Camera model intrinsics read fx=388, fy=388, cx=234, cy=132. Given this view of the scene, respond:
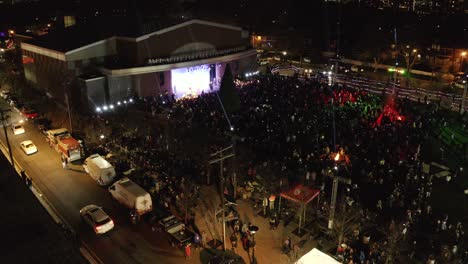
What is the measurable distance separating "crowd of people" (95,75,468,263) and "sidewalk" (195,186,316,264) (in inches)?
28.3

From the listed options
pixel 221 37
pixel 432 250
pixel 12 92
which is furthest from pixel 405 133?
pixel 12 92

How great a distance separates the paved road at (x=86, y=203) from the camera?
15.1 m

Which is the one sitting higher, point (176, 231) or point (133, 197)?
point (133, 197)

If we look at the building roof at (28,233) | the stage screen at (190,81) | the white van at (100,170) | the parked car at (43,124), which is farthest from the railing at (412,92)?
the building roof at (28,233)

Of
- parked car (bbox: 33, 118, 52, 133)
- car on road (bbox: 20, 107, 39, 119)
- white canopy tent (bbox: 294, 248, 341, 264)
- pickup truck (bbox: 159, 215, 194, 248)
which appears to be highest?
white canopy tent (bbox: 294, 248, 341, 264)

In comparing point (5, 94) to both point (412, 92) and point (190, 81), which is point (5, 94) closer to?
point (190, 81)

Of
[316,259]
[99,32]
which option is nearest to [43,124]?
[99,32]

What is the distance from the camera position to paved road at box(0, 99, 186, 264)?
15086 millimetres

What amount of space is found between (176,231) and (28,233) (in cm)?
545

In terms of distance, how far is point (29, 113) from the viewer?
30766 millimetres

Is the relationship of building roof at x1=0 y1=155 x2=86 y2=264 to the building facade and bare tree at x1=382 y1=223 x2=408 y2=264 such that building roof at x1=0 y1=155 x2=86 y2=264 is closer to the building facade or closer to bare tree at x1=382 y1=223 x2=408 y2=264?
bare tree at x1=382 y1=223 x2=408 y2=264

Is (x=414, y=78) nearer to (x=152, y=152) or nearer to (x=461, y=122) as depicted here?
(x=461, y=122)

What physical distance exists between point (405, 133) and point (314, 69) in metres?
23.7

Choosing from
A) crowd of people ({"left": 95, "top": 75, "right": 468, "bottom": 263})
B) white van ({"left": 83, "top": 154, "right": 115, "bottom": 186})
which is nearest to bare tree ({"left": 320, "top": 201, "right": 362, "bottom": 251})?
crowd of people ({"left": 95, "top": 75, "right": 468, "bottom": 263})
